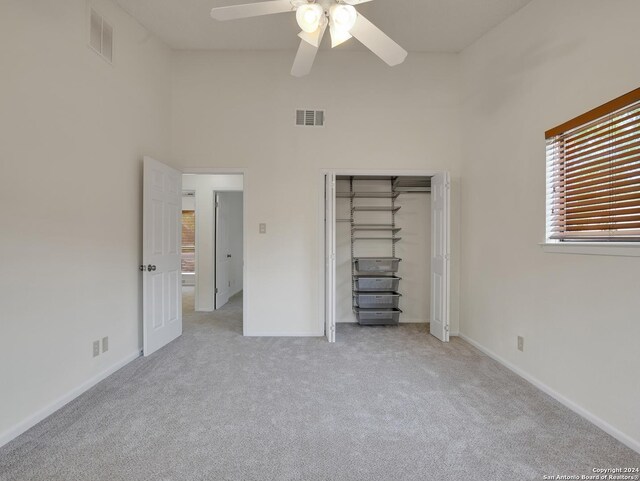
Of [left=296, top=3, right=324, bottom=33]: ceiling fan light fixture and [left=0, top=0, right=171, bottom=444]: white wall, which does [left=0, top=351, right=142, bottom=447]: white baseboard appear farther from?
[left=296, top=3, right=324, bottom=33]: ceiling fan light fixture

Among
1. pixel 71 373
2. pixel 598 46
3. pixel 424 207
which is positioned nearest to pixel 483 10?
Answer: pixel 598 46

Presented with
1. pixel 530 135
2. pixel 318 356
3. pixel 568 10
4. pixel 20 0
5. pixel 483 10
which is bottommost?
pixel 318 356

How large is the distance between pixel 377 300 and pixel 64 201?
10.7 feet

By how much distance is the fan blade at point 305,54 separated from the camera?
188 cm

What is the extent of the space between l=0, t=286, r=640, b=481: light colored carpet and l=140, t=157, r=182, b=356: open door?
382 millimetres

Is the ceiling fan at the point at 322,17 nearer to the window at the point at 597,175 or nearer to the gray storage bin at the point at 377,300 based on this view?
the window at the point at 597,175

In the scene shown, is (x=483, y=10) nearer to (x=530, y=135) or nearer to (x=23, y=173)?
(x=530, y=135)

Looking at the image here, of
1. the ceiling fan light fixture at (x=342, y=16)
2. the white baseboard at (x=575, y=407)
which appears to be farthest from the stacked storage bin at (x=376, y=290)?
the ceiling fan light fixture at (x=342, y=16)

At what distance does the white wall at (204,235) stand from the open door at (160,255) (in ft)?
4.15

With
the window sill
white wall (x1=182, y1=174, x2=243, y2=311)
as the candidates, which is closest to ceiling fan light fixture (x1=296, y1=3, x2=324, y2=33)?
the window sill

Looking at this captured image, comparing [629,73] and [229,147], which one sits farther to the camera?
[229,147]

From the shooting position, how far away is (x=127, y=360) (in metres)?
2.80

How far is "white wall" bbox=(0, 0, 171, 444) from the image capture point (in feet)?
5.87

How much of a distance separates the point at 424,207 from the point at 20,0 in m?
4.13
